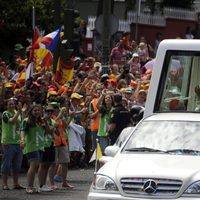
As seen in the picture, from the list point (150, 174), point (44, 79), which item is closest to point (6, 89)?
point (44, 79)

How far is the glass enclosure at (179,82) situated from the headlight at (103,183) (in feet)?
10.4

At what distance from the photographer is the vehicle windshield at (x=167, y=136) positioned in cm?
1287

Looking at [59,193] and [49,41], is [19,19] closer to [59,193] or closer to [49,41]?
[49,41]

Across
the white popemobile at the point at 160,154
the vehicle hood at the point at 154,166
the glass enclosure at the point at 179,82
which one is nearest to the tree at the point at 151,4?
the glass enclosure at the point at 179,82

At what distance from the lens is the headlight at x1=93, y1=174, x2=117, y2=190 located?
12203 millimetres

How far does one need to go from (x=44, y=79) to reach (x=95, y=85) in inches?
49.6

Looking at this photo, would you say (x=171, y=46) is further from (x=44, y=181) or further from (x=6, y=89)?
(x=6, y=89)

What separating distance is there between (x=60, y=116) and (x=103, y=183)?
7.02 m

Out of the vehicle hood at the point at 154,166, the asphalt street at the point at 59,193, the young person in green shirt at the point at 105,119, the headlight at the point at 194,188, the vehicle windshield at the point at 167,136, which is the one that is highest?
the vehicle windshield at the point at 167,136

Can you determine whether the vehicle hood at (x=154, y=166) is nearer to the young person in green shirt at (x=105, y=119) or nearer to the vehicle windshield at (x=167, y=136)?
the vehicle windshield at (x=167, y=136)

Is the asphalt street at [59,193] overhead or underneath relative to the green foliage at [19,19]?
underneath

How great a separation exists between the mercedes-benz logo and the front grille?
24 millimetres

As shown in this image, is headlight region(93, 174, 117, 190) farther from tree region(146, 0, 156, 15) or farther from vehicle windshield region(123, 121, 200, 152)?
tree region(146, 0, 156, 15)

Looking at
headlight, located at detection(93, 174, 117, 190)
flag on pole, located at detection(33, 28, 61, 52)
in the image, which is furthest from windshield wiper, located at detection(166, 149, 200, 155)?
flag on pole, located at detection(33, 28, 61, 52)
